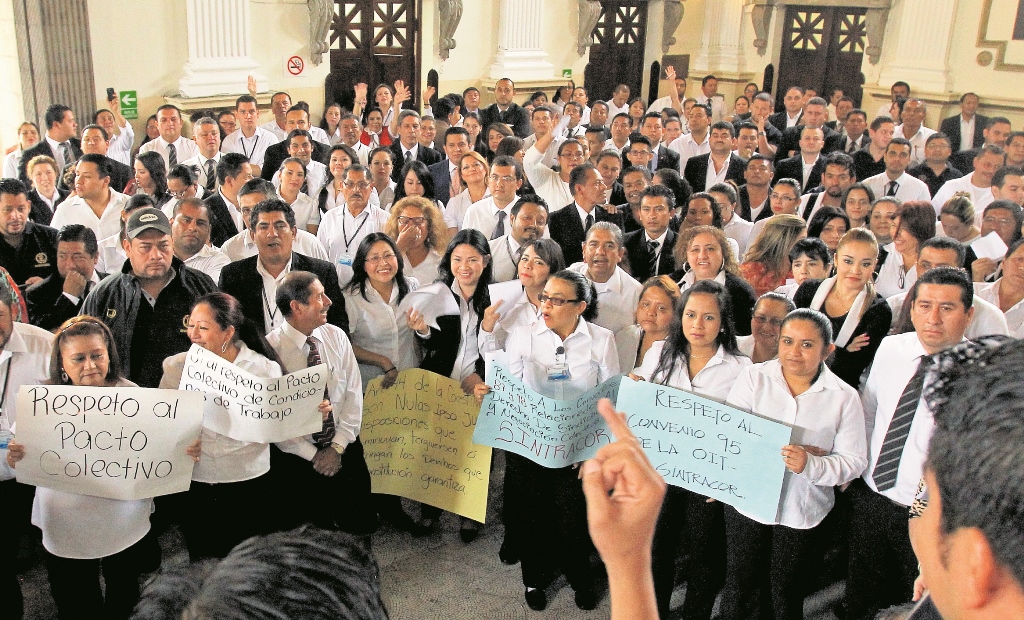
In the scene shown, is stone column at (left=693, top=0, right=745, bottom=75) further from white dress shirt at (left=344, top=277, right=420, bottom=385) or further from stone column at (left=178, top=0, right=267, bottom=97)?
white dress shirt at (left=344, top=277, right=420, bottom=385)

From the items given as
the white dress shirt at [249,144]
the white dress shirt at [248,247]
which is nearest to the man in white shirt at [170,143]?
the white dress shirt at [249,144]

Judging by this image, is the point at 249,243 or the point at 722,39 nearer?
the point at 249,243

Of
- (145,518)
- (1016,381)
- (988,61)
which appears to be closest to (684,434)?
(145,518)

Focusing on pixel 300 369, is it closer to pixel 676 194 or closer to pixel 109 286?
pixel 109 286

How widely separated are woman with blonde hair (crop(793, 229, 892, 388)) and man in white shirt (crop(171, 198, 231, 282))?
9.88ft

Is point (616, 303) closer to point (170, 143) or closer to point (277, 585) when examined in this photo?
point (277, 585)

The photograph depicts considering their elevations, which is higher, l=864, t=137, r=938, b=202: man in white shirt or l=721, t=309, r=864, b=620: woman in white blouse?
l=864, t=137, r=938, b=202: man in white shirt

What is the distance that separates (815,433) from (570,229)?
2816mm

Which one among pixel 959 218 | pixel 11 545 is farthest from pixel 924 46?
pixel 11 545

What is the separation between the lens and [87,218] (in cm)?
546

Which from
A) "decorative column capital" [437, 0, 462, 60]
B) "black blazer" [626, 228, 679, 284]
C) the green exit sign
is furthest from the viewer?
"decorative column capital" [437, 0, 462, 60]

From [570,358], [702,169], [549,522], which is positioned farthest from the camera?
[702,169]

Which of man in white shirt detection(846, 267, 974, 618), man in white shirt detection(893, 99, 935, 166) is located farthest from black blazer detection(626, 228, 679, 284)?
man in white shirt detection(893, 99, 935, 166)

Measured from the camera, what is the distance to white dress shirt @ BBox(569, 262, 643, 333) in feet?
14.9
